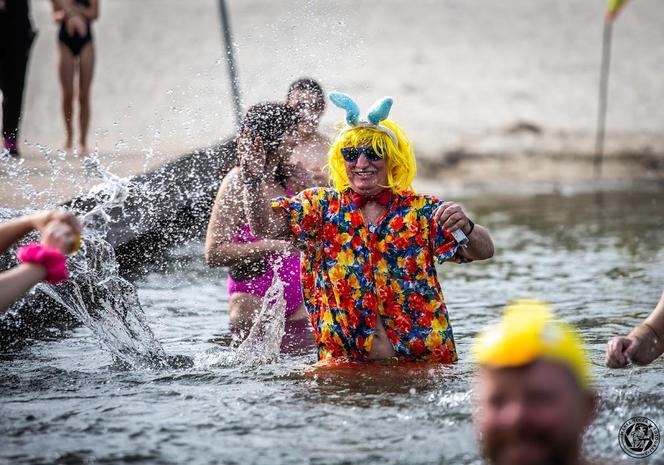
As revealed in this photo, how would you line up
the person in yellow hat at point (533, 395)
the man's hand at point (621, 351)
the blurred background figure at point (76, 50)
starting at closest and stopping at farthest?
the person in yellow hat at point (533, 395) → the man's hand at point (621, 351) → the blurred background figure at point (76, 50)

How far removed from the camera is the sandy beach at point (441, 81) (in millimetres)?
14664

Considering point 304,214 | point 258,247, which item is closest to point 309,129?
point 258,247

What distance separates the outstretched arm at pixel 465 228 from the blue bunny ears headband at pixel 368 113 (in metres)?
0.46

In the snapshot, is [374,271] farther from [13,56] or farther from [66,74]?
[66,74]

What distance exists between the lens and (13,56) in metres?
9.70

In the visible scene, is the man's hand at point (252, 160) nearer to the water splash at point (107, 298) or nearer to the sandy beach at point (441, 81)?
the water splash at point (107, 298)

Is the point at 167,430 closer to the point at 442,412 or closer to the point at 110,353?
the point at 442,412

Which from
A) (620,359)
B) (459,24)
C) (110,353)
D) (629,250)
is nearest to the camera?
(620,359)

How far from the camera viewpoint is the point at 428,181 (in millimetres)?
14422

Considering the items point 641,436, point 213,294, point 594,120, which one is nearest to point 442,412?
point 641,436

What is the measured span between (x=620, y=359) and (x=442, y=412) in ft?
2.61

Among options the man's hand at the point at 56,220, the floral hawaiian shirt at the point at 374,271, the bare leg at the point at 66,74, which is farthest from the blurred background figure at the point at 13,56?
the man's hand at the point at 56,220

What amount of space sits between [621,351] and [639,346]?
7 centimetres

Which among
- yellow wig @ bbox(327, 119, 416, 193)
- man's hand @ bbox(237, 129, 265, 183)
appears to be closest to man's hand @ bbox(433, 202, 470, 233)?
yellow wig @ bbox(327, 119, 416, 193)
